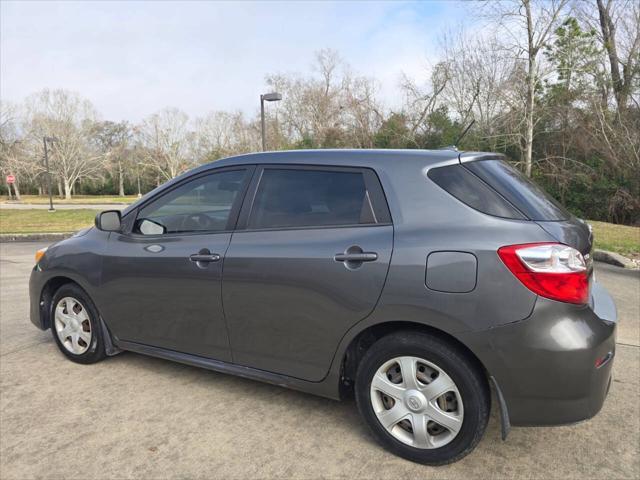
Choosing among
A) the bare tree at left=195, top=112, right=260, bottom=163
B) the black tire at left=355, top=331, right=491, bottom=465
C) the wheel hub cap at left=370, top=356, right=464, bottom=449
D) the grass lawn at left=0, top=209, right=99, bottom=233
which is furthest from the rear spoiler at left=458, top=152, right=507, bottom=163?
the bare tree at left=195, top=112, right=260, bottom=163

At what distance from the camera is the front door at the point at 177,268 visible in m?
3.14

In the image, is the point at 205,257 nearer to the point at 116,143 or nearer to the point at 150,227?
the point at 150,227

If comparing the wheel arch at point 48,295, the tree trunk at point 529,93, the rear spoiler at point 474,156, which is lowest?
the wheel arch at point 48,295

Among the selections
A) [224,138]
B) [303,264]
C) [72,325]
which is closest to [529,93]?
[303,264]

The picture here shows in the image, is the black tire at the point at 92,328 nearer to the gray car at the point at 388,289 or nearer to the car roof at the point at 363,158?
the gray car at the point at 388,289

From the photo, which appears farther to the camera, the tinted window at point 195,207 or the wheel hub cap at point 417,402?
the tinted window at point 195,207

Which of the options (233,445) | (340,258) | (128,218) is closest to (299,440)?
(233,445)

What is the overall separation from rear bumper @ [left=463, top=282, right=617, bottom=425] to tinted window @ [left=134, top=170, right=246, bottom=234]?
1.82 metres

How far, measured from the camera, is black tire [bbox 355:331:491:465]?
2.35 metres

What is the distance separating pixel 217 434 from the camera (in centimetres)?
285

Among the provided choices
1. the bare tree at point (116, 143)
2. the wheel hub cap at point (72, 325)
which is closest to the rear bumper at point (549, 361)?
the wheel hub cap at point (72, 325)

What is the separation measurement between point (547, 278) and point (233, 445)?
6.32ft

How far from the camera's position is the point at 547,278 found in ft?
7.30

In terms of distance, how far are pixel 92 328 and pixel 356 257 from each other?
2.46 meters
